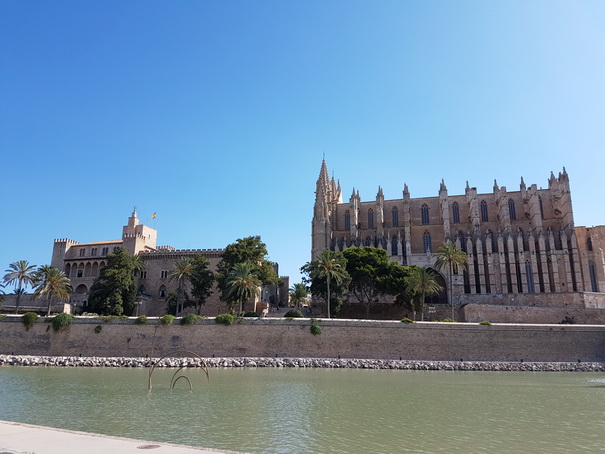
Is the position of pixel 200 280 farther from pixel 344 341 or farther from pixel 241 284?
pixel 344 341

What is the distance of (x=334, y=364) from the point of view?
30.2 m

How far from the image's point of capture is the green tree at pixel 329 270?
3922cm

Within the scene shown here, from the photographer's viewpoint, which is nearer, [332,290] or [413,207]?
[332,290]

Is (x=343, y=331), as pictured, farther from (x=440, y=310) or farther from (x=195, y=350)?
(x=440, y=310)

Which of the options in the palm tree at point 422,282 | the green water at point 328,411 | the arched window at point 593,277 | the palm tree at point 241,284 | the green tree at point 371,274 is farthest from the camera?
the arched window at point 593,277

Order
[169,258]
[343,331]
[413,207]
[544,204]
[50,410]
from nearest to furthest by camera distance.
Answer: [50,410] < [343,331] < [169,258] < [544,204] < [413,207]

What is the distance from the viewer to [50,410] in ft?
47.5

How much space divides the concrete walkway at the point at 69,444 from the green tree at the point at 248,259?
1295 inches

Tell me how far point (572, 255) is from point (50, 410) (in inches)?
2071

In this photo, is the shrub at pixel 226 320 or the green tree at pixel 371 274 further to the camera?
the green tree at pixel 371 274

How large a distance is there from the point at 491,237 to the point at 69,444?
2140 inches

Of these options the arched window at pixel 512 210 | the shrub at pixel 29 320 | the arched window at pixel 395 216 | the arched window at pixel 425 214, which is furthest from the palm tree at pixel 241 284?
the arched window at pixel 512 210

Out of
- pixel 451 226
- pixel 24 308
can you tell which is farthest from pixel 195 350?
pixel 451 226

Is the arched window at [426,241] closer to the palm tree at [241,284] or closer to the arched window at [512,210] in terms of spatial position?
the arched window at [512,210]
